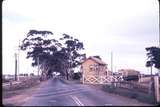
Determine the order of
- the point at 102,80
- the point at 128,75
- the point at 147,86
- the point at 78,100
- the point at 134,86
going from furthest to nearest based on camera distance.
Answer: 1. the point at 128,75
2. the point at 102,80
3. the point at 134,86
4. the point at 147,86
5. the point at 78,100

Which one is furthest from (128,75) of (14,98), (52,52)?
(14,98)

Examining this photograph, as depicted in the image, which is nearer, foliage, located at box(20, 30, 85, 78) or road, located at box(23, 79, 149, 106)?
road, located at box(23, 79, 149, 106)

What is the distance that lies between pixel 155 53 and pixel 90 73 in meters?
14.8

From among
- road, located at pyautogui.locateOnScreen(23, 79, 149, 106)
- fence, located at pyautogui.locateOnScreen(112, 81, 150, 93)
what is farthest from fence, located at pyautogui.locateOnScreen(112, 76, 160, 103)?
road, located at pyautogui.locateOnScreen(23, 79, 149, 106)

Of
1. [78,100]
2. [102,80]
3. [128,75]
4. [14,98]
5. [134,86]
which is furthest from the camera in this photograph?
[128,75]

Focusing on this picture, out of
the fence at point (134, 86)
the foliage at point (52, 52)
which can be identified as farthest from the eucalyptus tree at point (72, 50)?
the fence at point (134, 86)

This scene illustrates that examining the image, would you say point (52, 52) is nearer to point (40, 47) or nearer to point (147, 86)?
point (40, 47)

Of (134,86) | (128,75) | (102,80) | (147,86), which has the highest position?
(128,75)

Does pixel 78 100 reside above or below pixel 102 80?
below

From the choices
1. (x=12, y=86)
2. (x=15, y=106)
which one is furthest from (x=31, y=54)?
(x=15, y=106)

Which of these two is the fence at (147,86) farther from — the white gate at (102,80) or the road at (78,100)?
the white gate at (102,80)

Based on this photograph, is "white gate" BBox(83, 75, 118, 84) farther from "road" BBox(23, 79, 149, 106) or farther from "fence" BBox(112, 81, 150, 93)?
"road" BBox(23, 79, 149, 106)

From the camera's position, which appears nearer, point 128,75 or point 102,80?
point 102,80

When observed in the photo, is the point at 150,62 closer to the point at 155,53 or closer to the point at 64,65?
the point at 155,53
